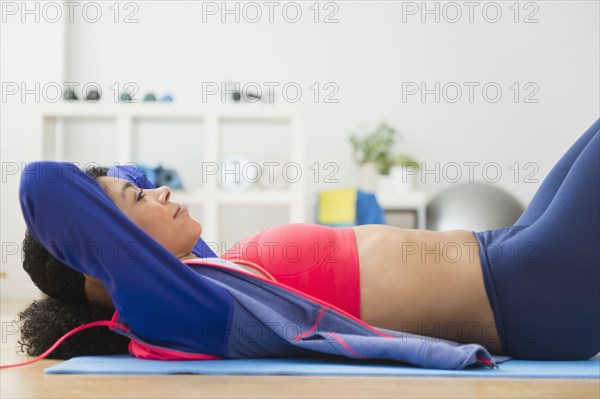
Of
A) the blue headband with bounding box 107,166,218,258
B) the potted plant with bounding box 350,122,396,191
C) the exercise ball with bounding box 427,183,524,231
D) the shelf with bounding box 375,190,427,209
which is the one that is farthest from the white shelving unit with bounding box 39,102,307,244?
the blue headband with bounding box 107,166,218,258

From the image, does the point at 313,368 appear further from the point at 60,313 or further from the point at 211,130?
the point at 211,130

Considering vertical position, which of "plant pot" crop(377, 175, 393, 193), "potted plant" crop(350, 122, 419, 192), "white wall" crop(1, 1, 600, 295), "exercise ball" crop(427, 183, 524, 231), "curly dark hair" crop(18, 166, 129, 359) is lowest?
"curly dark hair" crop(18, 166, 129, 359)

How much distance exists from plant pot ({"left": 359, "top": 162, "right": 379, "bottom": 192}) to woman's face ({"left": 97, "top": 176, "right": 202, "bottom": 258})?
3.17 m

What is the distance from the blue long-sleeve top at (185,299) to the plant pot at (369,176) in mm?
3148

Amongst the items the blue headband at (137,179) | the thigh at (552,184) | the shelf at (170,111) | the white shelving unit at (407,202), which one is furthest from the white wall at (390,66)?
the thigh at (552,184)

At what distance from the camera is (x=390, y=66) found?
4816 millimetres

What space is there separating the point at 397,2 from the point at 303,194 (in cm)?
158

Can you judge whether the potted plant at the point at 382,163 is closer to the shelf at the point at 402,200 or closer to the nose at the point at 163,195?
the shelf at the point at 402,200

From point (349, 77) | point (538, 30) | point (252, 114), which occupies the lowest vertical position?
point (252, 114)

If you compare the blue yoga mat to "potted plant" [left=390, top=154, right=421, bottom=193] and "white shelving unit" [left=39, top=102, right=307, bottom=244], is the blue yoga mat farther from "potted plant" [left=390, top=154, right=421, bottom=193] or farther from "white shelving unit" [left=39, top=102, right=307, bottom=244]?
"potted plant" [left=390, top=154, right=421, bottom=193]

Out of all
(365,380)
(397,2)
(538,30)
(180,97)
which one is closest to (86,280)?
(365,380)

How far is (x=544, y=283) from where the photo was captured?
1.47 m

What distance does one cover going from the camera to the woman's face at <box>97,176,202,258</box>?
149 cm

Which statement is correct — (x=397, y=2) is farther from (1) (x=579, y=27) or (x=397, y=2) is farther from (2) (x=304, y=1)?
(1) (x=579, y=27)
